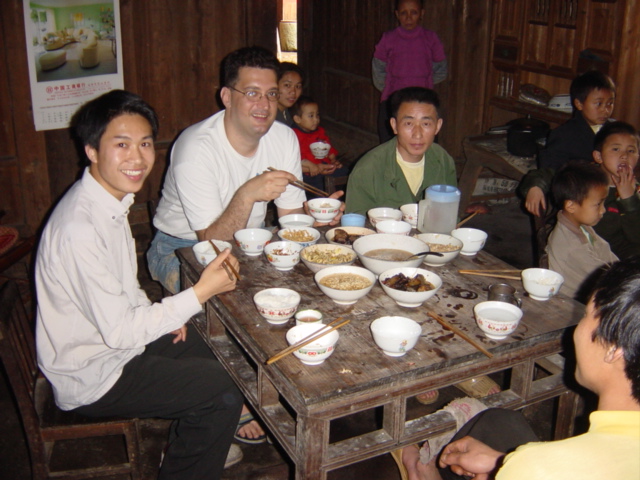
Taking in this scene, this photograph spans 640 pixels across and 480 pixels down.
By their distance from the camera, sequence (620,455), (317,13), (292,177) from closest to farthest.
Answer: (620,455), (292,177), (317,13)

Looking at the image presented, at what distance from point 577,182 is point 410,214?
965 mm

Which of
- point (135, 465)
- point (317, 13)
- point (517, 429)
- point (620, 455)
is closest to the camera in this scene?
point (620, 455)

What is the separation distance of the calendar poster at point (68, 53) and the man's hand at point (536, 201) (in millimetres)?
3622

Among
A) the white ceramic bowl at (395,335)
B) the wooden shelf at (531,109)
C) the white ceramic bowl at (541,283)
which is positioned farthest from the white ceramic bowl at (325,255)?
the wooden shelf at (531,109)

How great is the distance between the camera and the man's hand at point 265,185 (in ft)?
11.1

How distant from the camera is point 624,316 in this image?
61.9 inches

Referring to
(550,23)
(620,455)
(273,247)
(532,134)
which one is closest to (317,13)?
(550,23)

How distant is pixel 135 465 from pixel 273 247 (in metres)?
1.17

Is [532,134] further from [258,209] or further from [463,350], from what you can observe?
[463,350]

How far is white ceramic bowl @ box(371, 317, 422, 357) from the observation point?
2.28 m

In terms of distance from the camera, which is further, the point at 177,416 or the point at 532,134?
the point at 532,134

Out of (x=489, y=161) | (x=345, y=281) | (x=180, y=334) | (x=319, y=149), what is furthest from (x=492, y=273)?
(x=489, y=161)

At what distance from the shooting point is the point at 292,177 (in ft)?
11.2

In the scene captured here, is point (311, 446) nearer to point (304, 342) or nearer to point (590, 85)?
point (304, 342)
